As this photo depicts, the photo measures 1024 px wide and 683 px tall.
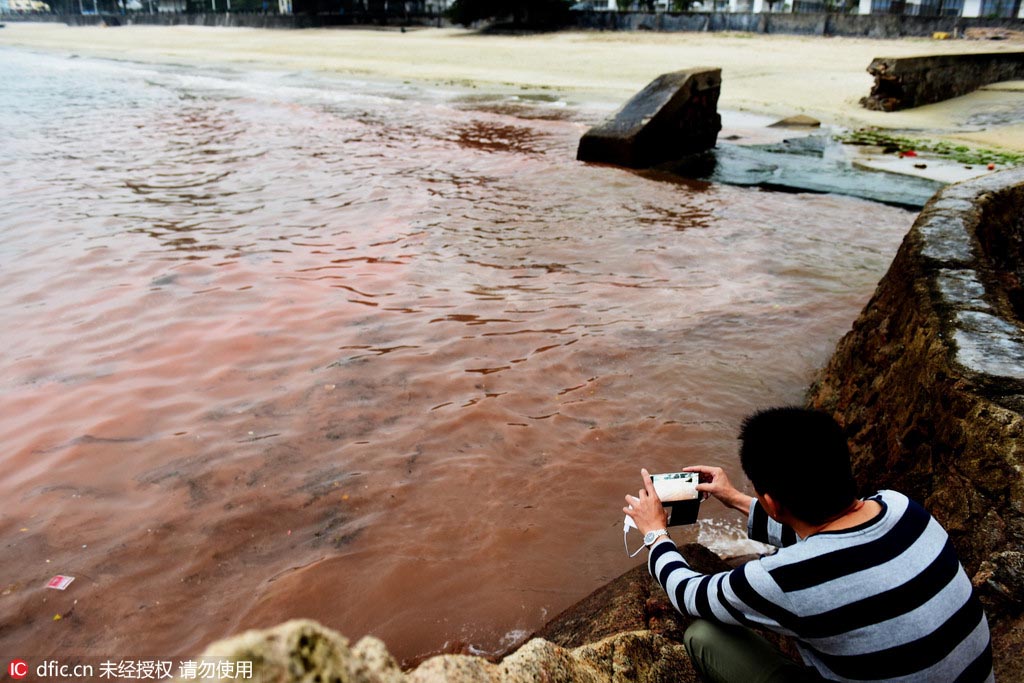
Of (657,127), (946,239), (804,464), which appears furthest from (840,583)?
(657,127)

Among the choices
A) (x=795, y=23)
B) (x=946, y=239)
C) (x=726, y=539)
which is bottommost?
(x=726, y=539)

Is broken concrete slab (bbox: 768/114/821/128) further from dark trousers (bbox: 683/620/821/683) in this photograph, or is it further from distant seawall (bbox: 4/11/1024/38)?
distant seawall (bbox: 4/11/1024/38)

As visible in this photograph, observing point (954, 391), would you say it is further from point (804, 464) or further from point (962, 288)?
point (804, 464)

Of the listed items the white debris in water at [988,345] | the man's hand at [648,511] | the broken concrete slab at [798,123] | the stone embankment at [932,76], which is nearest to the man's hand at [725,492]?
the man's hand at [648,511]

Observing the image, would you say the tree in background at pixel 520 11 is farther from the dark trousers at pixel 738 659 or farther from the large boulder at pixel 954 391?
the dark trousers at pixel 738 659

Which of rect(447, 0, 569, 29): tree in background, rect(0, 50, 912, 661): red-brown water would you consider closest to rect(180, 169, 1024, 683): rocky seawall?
rect(0, 50, 912, 661): red-brown water

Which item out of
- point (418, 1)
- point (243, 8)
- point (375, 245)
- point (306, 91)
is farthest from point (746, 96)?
point (243, 8)

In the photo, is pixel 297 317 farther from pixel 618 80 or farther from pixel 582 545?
pixel 618 80

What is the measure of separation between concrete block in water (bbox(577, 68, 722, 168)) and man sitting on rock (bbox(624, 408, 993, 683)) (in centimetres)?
866

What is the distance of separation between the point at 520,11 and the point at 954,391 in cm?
3998

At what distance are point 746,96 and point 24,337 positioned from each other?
16958 mm

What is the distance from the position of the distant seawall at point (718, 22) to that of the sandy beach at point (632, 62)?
1455mm

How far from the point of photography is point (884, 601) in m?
1.56

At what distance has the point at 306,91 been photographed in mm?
19125
